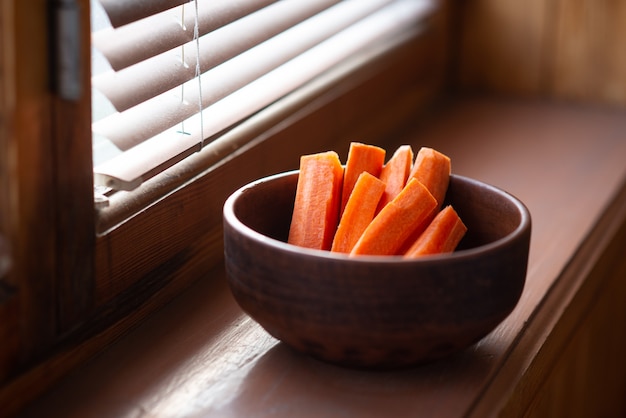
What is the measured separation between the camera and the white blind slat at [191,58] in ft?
2.62

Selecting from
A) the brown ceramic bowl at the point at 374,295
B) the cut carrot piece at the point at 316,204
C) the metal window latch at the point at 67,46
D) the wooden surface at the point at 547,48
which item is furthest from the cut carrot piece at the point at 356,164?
the wooden surface at the point at 547,48

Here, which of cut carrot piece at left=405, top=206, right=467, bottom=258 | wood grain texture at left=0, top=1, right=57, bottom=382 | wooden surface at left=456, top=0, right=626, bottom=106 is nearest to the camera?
wood grain texture at left=0, top=1, right=57, bottom=382

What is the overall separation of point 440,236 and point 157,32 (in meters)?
0.32

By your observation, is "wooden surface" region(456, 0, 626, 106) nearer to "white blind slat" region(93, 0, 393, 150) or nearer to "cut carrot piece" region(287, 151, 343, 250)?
"white blind slat" region(93, 0, 393, 150)

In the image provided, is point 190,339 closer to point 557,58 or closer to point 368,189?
point 368,189

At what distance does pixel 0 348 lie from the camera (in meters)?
0.70

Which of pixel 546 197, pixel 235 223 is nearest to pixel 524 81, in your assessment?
pixel 546 197

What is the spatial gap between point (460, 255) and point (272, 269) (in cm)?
15

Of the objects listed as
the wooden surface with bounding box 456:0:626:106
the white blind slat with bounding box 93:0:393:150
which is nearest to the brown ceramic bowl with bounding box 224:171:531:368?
the white blind slat with bounding box 93:0:393:150

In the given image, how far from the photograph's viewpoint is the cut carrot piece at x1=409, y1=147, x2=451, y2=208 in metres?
0.85

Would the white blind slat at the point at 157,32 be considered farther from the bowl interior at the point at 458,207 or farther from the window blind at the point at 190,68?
the bowl interior at the point at 458,207

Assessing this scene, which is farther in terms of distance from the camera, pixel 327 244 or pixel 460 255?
pixel 327 244

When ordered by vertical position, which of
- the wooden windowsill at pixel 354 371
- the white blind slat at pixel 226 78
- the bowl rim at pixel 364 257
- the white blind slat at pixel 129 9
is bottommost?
the wooden windowsill at pixel 354 371

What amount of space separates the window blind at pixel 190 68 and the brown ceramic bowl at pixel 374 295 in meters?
0.13
